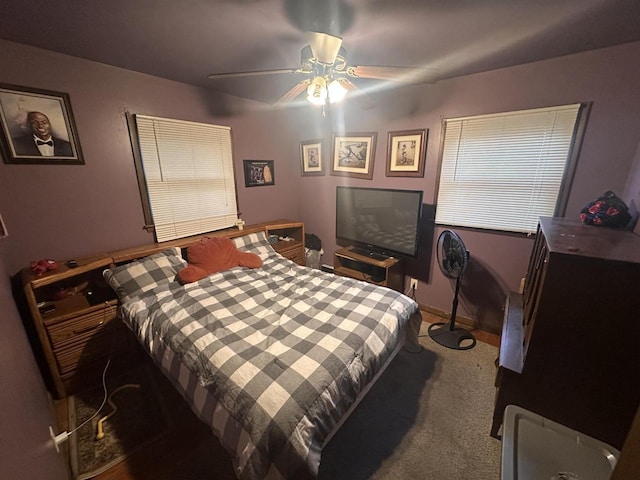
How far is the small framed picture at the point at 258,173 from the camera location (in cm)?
331

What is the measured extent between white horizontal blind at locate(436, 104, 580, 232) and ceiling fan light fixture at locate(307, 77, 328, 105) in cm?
147

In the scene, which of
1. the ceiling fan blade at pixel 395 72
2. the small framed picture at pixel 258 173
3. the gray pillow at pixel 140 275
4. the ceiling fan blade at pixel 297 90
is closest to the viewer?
the ceiling fan blade at pixel 395 72

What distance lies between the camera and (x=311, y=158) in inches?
145

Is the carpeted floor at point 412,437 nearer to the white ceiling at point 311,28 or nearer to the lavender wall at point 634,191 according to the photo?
the lavender wall at point 634,191

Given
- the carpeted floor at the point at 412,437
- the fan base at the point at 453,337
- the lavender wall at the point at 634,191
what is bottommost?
the carpeted floor at the point at 412,437

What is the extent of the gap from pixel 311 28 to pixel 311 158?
218 centimetres

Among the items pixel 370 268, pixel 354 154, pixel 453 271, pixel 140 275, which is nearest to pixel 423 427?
pixel 453 271

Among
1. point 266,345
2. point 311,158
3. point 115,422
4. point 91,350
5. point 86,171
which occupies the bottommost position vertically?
point 115,422

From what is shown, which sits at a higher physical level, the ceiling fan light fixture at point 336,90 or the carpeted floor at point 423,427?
the ceiling fan light fixture at point 336,90

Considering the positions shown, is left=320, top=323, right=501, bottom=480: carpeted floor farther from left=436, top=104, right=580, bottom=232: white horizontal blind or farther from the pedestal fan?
left=436, top=104, right=580, bottom=232: white horizontal blind

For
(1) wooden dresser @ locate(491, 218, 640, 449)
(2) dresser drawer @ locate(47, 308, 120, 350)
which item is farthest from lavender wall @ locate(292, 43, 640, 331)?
(2) dresser drawer @ locate(47, 308, 120, 350)

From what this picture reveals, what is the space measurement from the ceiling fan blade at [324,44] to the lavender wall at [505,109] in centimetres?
165

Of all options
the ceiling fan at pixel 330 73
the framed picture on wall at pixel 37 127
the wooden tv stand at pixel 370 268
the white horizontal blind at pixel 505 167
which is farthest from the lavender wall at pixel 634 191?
the framed picture on wall at pixel 37 127

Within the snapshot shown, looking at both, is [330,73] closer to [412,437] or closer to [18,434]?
[18,434]
